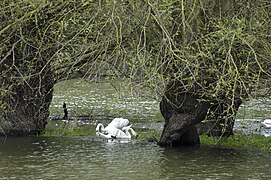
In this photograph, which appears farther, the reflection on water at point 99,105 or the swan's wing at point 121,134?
the reflection on water at point 99,105

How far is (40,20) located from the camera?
52.3 feet

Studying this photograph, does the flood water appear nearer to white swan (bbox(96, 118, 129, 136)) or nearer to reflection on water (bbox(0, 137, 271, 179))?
reflection on water (bbox(0, 137, 271, 179))

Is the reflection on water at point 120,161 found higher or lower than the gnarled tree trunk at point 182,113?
lower

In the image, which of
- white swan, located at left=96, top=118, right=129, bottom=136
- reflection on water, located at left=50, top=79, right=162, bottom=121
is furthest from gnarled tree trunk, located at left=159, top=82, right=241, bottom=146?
reflection on water, located at left=50, top=79, right=162, bottom=121

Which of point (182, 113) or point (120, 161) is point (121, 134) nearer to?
point (182, 113)

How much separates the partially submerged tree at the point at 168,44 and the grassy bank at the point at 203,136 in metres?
1.39

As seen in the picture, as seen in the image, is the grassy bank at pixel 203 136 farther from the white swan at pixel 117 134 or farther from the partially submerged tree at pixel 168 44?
the partially submerged tree at pixel 168 44

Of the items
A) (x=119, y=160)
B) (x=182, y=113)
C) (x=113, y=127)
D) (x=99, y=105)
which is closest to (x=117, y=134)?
(x=113, y=127)

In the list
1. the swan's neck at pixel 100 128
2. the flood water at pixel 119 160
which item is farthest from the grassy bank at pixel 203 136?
the flood water at pixel 119 160

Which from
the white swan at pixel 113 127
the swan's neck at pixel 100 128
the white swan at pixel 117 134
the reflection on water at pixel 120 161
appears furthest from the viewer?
the swan's neck at pixel 100 128

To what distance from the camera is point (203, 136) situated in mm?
18391

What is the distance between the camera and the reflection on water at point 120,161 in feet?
44.6

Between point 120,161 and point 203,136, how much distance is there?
3.96 meters

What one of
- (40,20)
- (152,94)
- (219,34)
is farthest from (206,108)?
(40,20)
